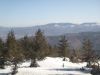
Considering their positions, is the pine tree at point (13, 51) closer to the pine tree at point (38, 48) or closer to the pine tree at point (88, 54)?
the pine tree at point (38, 48)

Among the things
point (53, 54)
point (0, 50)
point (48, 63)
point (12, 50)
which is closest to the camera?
point (12, 50)

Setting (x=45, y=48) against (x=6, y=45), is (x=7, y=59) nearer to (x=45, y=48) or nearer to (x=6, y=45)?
(x=6, y=45)

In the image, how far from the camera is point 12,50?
72.8 m

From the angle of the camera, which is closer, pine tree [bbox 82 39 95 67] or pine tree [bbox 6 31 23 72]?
pine tree [bbox 6 31 23 72]

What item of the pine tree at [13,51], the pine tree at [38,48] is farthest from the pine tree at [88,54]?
the pine tree at [13,51]

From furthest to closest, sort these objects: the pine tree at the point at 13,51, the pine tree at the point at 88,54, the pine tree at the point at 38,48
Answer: the pine tree at the point at 88,54, the pine tree at the point at 38,48, the pine tree at the point at 13,51

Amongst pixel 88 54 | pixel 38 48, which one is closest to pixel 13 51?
pixel 38 48

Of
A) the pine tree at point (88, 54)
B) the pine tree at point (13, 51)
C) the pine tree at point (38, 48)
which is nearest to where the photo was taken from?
the pine tree at point (13, 51)

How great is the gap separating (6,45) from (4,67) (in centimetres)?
688

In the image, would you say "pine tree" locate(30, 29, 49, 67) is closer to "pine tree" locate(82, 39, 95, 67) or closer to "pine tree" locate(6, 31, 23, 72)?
"pine tree" locate(6, 31, 23, 72)

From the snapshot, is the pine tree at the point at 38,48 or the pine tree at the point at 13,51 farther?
the pine tree at the point at 38,48

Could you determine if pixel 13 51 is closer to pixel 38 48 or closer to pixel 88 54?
pixel 38 48

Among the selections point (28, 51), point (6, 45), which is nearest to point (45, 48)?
point (28, 51)

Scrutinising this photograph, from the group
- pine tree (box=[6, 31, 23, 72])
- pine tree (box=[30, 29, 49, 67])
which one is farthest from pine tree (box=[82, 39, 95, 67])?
pine tree (box=[6, 31, 23, 72])
